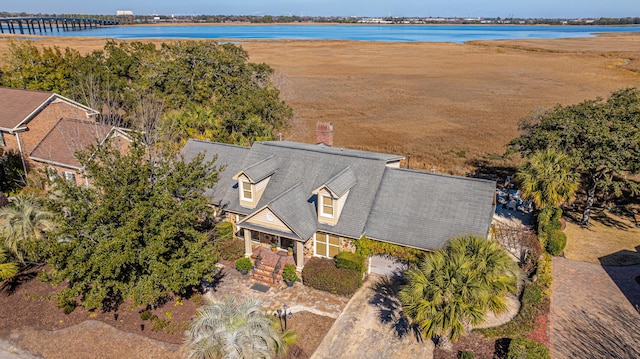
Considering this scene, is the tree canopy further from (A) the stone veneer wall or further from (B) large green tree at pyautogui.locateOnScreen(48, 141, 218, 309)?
(B) large green tree at pyautogui.locateOnScreen(48, 141, 218, 309)

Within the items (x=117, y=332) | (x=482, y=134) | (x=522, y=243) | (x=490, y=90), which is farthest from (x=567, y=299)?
(x=490, y=90)

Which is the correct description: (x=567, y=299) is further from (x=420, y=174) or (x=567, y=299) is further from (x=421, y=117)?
(x=421, y=117)

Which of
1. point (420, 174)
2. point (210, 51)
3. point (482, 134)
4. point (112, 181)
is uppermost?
point (210, 51)

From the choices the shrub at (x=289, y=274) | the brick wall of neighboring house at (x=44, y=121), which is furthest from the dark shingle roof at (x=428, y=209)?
the brick wall of neighboring house at (x=44, y=121)

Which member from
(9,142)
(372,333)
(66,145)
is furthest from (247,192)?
(9,142)

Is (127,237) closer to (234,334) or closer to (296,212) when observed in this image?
(234,334)

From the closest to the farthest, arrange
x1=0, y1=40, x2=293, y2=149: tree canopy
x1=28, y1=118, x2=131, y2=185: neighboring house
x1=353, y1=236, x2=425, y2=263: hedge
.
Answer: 1. x1=353, y1=236, x2=425, y2=263: hedge
2. x1=28, y1=118, x2=131, y2=185: neighboring house
3. x1=0, y1=40, x2=293, y2=149: tree canopy

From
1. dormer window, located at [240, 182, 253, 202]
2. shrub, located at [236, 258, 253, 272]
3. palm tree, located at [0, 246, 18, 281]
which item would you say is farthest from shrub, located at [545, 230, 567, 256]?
palm tree, located at [0, 246, 18, 281]
